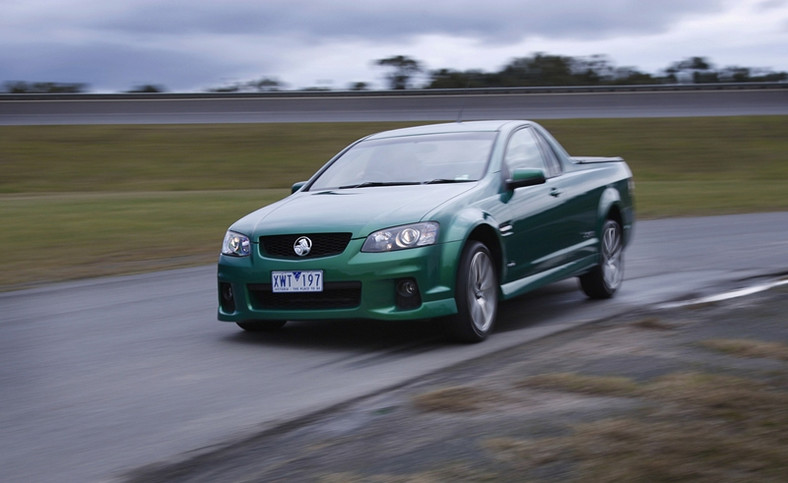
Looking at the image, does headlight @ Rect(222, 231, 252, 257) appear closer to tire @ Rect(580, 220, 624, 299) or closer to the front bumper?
the front bumper

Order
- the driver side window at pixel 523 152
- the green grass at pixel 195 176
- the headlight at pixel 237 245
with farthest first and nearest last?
the green grass at pixel 195 176 → the driver side window at pixel 523 152 → the headlight at pixel 237 245

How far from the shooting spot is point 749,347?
624 centimetres

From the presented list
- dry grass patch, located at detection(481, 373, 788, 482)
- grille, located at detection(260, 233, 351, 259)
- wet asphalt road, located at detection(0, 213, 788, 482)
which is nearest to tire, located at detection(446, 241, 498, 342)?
wet asphalt road, located at detection(0, 213, 788, 482)

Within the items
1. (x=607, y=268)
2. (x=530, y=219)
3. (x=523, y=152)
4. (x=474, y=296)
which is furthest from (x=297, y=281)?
(x=607, y=268)

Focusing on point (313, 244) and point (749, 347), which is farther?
point (313, 244)

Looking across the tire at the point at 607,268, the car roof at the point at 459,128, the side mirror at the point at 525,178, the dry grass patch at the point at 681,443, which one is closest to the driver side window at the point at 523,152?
the car roof at the point at 459,128

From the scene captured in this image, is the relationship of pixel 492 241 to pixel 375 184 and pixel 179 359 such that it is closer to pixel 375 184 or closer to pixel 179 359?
pixel 375 184

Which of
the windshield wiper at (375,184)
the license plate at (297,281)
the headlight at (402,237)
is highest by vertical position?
the windshield wiper at (375,184)

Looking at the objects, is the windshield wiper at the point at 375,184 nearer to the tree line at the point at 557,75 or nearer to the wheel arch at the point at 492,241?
the wheel arch at the point at 492,241

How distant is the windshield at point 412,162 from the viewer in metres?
7.74

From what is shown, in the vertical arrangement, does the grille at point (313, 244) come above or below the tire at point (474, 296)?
above

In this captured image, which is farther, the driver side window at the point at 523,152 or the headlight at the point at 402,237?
the driver side window at the point at 523,152

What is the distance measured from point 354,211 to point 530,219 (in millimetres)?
1495

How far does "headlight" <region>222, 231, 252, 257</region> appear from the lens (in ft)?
23.4
